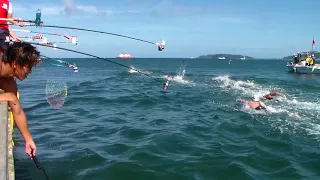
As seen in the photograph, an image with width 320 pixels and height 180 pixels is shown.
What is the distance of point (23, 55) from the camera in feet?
15.3

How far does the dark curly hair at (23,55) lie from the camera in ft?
15.3

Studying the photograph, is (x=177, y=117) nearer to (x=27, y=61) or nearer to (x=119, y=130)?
(x=119, y=130)

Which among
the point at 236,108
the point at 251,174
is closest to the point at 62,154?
the point at 251,174

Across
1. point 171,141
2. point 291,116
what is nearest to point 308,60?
point 291,116

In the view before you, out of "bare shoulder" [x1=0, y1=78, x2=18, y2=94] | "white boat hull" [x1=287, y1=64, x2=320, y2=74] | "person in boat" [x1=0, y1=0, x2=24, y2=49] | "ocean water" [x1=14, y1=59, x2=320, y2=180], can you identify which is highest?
"person in boat" [x1=0, y1=0, x2=24, y2=49]

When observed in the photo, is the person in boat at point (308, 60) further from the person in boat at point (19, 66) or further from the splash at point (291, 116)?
the person in boat at point (19, 66)

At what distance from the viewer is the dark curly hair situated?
4672 mm

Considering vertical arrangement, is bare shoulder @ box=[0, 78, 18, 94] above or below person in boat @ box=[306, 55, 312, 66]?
below

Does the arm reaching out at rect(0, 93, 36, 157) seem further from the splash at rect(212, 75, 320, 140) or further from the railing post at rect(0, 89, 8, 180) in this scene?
the splash at rect(212, 75, 320, 140)

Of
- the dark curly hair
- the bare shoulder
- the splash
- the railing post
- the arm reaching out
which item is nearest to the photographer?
the railing post

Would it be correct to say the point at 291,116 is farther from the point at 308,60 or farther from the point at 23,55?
the point at 308,60

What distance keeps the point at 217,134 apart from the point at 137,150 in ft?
12.3

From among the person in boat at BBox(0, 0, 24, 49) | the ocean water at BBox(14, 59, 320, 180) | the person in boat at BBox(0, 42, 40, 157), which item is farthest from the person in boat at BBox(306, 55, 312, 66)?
the person in boat at BBox(0, 42, 40, 157)

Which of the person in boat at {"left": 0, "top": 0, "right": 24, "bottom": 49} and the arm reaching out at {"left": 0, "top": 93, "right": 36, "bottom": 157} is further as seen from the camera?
the person in boat at {"left": 0, "top": 0, "right": 24, "bottom": 49}
